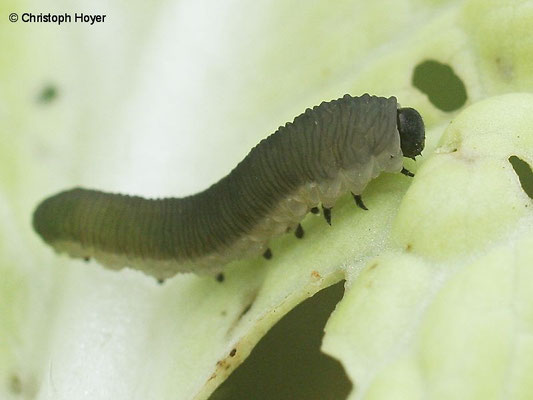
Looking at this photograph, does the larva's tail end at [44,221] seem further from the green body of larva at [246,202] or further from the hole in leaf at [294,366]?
the hole in leaf at [294,366]

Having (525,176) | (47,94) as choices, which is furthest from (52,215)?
(525,176)

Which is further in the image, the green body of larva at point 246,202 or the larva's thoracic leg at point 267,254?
the larva's thoracic leg at point 267,254

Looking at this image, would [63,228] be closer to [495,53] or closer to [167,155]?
[167,155]

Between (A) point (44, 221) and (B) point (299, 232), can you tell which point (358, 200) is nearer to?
(B) point (299, 232)

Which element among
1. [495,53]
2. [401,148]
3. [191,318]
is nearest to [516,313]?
[401,148]

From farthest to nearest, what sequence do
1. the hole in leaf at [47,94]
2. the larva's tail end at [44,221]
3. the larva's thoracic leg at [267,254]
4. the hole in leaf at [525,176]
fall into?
the hole in leaf at [47,94] → the larva's tail end at [44,221] → the larva's thoracic leg at [267,254] → the hole in leaf at [525,176]

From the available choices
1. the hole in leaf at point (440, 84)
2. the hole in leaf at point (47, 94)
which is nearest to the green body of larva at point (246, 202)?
the hole in leaf at point (440, 84)

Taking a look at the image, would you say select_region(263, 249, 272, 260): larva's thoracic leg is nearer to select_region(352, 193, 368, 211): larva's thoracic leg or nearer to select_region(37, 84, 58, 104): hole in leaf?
select_region(352, 193, 368, 211): larva's thoracic leg

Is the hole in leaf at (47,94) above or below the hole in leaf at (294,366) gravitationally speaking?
above
